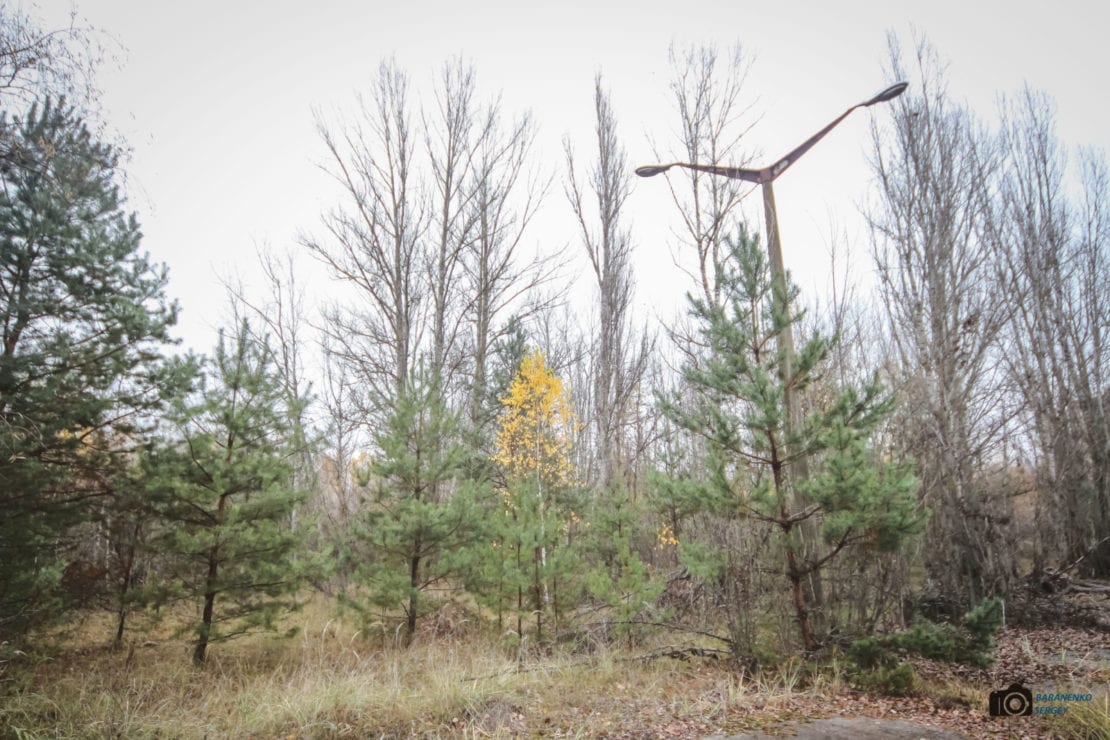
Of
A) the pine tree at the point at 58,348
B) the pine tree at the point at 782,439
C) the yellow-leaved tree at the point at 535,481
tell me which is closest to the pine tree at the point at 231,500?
the pine tree at the point at 58,348

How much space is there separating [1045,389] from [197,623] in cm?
1400

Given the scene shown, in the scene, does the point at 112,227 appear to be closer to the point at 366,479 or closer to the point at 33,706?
the point at 366,479

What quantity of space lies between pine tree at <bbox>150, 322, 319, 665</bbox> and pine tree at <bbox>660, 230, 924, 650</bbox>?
4932mm

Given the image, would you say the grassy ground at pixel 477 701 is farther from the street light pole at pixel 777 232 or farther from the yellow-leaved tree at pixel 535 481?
the street light pole at pixel 777 232

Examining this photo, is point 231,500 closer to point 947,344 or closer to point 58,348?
point 58,348

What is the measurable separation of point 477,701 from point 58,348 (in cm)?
506

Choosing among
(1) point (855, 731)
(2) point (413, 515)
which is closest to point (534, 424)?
(2) point (413, 515)

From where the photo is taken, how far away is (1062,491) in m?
8.81

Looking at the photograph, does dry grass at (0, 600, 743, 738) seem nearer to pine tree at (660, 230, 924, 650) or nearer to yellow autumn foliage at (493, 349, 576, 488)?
pine tree at (660, 230, 924, 650)

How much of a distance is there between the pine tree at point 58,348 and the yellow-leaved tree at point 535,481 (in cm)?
439

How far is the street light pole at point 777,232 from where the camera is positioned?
16.5 feet

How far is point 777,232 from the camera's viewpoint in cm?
602

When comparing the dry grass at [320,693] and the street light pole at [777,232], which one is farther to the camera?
the street light pole at [777,232]

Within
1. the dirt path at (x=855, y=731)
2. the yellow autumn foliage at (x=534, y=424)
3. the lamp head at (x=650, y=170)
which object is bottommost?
the dirt path at (x=855, y=731)
